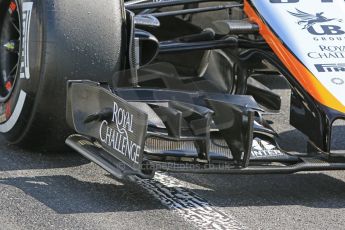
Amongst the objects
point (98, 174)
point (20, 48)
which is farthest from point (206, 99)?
point (20, 48)

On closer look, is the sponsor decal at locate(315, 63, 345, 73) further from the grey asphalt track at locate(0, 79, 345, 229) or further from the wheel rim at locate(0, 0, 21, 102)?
the wheel rim at locate(0, 0, 21, 102)

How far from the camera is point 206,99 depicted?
15.1 ft

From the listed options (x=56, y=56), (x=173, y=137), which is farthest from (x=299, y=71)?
(x=56, y=56)

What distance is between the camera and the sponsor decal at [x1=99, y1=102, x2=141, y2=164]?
4.11 meters

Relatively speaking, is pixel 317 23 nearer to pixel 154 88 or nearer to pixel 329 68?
pixel 329 68

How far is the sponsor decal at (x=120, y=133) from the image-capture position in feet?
13.5

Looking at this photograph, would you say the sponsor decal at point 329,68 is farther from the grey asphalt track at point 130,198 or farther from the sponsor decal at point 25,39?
the sponsor decal at point 25,39

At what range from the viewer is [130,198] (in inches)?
173

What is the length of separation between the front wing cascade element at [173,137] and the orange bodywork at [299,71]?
1.03 feet

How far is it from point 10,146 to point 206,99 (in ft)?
4.60

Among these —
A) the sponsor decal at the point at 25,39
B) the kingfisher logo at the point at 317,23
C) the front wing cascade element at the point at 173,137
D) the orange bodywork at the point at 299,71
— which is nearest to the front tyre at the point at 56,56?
the sponsor decal at the point at 25,39

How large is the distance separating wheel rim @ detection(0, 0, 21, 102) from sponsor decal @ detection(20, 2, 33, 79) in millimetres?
314

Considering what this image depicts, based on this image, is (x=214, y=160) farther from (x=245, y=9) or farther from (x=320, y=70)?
(x=245, y=9)

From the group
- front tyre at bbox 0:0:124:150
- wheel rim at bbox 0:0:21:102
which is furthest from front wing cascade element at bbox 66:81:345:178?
wheel rim at bbox 0:0:21:102
